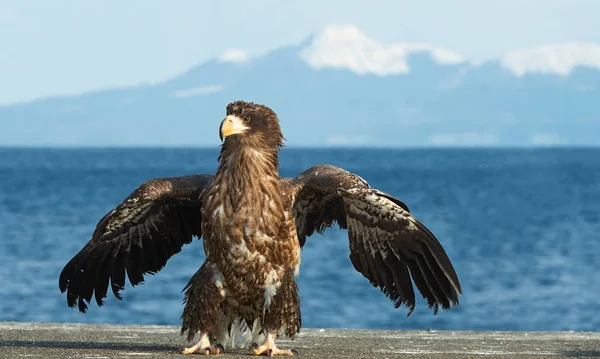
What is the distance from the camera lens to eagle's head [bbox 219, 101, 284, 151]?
1244cm

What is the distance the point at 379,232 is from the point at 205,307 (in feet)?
6.35

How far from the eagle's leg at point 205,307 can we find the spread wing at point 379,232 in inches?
48.7

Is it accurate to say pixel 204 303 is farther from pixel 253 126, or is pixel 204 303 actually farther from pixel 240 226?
pixel 253 126

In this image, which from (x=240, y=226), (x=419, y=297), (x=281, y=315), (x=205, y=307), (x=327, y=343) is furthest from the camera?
(x=419, y=297)

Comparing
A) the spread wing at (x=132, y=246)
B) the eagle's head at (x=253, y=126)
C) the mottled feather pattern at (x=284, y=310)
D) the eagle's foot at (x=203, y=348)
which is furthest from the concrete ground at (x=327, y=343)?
the eagle's head at (x=253, y=126)

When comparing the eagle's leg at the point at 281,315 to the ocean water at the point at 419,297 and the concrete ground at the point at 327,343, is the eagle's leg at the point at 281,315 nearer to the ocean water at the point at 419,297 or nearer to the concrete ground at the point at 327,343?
the concrete ground at the point at 327,343

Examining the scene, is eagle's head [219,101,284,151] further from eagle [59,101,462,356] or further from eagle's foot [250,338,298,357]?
eagle's foot [250,338,298,357]

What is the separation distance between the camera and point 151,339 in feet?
47.7

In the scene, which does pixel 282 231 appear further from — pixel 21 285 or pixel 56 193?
pixel 56 193

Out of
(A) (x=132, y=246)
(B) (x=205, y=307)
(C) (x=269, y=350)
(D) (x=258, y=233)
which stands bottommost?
(C) (x=269, y=350)

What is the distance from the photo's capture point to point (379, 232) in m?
13.0

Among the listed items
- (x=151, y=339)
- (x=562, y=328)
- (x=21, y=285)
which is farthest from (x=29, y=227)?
(x=151, y=339)

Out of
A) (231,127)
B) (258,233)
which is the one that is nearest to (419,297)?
(258,233)

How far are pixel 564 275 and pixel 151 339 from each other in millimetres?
32216
